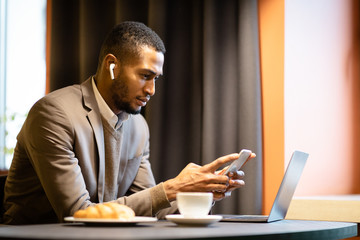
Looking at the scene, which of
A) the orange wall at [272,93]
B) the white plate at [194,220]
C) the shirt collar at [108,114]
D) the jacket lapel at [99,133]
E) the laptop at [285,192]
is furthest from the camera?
the orange wall at [272,93]

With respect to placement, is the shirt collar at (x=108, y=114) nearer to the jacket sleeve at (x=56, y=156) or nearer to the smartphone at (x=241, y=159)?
the jacket sleeve at (x=56, y=156)

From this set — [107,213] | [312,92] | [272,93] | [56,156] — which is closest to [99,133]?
[56,156]

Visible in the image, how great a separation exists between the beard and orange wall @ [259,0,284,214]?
774 mm

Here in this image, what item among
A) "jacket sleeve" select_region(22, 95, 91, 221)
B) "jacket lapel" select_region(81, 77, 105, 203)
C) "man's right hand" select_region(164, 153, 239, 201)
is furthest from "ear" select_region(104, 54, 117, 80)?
"man's right hand" select_region(164, 153, 239, 201)

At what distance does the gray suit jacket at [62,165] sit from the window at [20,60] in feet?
5.16

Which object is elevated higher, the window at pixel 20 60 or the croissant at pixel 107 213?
the window at pixel 20 60

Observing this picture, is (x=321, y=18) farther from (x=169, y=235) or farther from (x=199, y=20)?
(x=169, y=235)

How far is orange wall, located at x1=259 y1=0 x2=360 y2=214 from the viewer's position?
8.50ft

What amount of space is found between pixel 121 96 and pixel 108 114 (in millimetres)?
95

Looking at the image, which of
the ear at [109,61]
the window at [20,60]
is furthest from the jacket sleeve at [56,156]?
the window at [20,60]

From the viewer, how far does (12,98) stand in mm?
3555

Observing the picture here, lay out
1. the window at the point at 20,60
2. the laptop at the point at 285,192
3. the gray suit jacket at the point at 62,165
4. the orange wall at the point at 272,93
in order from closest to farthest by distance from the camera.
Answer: the laptop at the point at 285,192 → the gray suit jacket at the point at 62,165 → the orange wall at the point at 272,93 → the window at the point at 20,60

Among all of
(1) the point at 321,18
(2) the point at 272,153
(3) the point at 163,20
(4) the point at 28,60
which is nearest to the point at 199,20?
(3) the point at 163,20

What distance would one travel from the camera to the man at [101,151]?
5.67 feet
